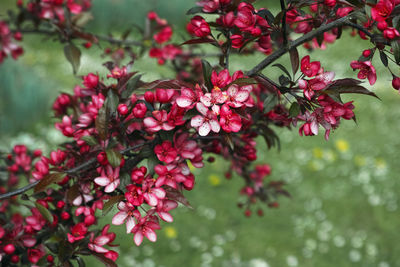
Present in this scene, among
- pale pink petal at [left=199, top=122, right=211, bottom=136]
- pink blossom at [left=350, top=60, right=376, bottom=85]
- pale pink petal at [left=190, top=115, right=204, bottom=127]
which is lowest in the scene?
pale pink petal at [left=199, top=122, right=211, bottom=136]

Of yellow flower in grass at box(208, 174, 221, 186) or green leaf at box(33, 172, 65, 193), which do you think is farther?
yellow flower in grass at box(208, 174, 221, 186)

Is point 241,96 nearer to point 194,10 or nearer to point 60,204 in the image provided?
point 194,10

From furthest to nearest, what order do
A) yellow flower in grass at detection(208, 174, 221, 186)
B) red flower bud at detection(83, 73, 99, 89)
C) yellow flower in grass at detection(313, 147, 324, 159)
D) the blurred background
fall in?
yellow flower in grass at detection(313, 147, 324, 159) < yellow flower in grass at detection(208, 174, 221, 186) < the blurred background < red flower bud at detection(83, 73, 99, 89)

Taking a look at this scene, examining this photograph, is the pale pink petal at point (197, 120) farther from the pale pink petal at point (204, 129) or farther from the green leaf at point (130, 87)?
the green leaf at point (130, 87)

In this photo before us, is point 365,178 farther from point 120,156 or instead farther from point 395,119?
point 120,156

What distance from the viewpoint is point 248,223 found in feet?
9.94

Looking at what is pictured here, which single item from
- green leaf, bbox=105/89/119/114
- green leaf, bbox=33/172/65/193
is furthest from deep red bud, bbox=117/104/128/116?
green leaf, bbox=33/172/65/193

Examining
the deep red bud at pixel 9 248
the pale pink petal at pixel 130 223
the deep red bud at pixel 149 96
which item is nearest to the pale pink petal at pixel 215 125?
the deep red bud at pixel 149 96

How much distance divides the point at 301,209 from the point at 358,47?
17.9ft

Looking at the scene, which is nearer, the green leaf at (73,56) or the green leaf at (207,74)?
the green leaf at (207,74)

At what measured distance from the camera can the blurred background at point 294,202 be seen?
8.86ft

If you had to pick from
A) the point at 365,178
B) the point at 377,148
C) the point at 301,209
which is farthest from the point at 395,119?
the point at 301,209

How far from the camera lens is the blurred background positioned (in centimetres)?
270

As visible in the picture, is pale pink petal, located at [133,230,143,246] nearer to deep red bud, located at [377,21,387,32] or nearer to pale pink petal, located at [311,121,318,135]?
pale pink petal, located at [311,121,318,135]
